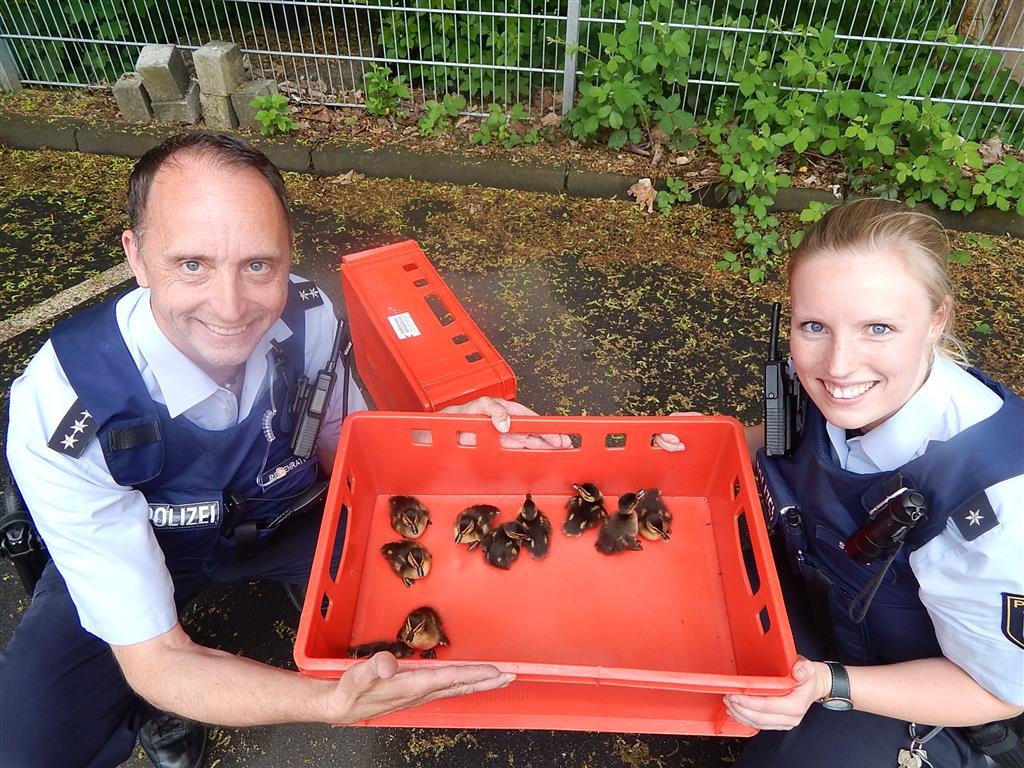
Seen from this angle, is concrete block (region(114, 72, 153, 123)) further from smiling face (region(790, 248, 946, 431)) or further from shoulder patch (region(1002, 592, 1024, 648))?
shoulder patch (region(1002, 592, 1024, 648))

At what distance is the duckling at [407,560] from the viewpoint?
7.78ft

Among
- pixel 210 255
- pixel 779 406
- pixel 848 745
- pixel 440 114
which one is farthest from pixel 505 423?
pixel 440 114

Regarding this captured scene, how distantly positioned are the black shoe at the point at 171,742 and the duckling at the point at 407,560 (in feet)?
3.04

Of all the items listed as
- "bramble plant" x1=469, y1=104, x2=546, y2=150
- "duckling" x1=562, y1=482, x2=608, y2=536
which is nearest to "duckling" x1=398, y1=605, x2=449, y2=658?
"duckling" x1=562, y1=482, x2=608, y2=536

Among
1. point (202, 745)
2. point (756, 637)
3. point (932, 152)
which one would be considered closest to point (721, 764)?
point (756, 637)

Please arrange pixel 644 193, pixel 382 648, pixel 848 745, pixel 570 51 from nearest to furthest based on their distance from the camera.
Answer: pixel 848 745 < pixel 382 648 < pixel 570 51 < pixel 644 193

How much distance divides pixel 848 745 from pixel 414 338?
207 centimetres

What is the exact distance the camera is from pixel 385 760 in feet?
8.05

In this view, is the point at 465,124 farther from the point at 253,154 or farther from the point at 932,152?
the point at 253,154

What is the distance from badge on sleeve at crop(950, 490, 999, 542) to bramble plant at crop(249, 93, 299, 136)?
5.33m

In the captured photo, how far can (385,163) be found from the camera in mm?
5297

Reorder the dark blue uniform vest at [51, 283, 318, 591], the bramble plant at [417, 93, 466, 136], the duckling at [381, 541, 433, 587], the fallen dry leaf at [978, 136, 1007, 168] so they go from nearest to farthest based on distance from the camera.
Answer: the dark blue uniform vest at [51, 283, 318, 591] < the duckling at [381, 541, 433, 587] < the fallen dry leaf at [978, 136, 1007, 168] < the bramble plant at [417, 93, 466, 136]

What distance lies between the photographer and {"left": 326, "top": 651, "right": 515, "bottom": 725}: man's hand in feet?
5.27

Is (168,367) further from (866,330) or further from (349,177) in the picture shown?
(349,177)
